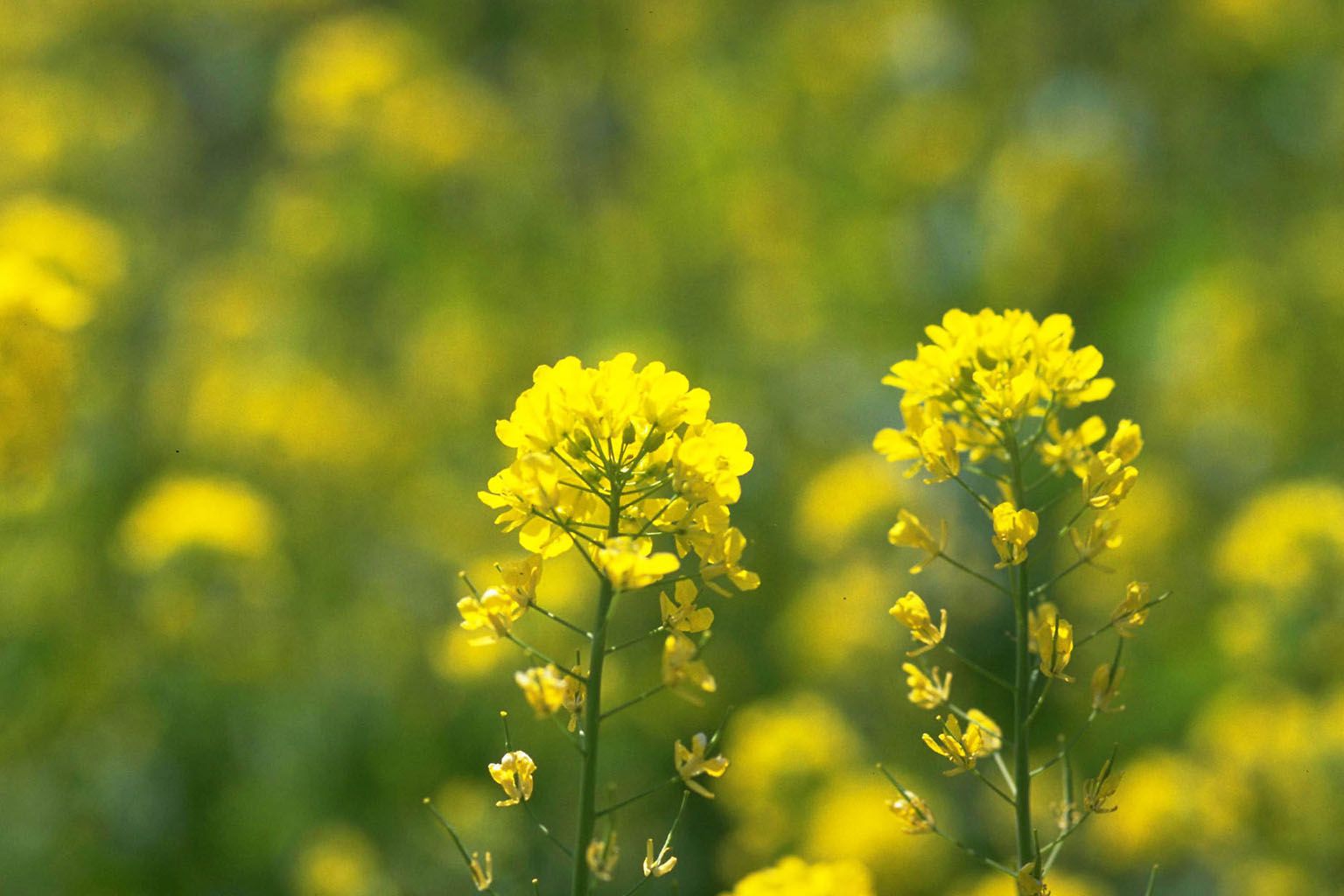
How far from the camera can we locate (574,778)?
12.1 ft

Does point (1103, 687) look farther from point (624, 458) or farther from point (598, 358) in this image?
point (598, 358)

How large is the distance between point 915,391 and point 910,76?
18.1ft

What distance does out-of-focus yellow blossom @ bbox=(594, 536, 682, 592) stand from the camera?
1306 mm

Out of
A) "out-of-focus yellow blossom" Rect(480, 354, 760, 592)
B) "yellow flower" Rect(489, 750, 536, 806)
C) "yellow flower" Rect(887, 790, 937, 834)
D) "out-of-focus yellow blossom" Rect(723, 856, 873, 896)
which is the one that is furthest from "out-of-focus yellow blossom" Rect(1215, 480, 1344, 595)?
"yellow flower" Rect(489, 750, 536, 806)

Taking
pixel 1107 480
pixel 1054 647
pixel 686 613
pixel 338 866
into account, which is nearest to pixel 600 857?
pixel 686 613

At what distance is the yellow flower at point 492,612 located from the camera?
1.42 meters

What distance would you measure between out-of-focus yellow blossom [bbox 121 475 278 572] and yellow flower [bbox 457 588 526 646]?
105 inches

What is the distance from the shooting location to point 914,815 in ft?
4.79

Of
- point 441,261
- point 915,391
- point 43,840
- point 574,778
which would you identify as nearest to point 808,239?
point 441,261

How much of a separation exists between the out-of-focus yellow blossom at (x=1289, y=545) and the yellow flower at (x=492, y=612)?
2484 mm

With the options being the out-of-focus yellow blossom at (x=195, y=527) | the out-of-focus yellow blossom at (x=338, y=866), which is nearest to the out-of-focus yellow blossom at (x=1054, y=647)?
the out-of-focus yellow blossom at (x=338, y=866)

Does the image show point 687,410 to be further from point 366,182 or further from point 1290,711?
point 366,182

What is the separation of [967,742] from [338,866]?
1.97 m

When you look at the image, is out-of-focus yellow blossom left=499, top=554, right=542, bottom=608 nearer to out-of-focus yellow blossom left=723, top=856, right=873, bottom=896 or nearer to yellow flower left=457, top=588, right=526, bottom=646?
yellow flower left=457, top=588, right=526, bottom=646
